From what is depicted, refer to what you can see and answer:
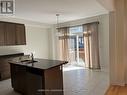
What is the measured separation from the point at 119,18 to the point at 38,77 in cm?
289

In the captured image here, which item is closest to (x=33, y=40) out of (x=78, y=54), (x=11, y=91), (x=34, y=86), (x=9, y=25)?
(x=9, y=25)

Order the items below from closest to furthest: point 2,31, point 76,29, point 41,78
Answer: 1. point 41,78
2. point 2,31
3. point 76,29

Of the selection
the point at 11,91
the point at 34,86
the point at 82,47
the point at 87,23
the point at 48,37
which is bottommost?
the point at 11,91

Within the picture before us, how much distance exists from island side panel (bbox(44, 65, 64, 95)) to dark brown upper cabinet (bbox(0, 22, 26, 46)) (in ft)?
10.5

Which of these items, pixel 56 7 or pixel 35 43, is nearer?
pixel 56 7

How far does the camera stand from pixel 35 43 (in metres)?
7.42

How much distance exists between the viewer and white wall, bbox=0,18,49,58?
6199 mm

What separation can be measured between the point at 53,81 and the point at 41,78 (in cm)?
31

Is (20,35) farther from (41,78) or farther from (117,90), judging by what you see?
(117,90)

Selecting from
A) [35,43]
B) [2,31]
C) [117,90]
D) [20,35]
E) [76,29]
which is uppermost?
[76,29]

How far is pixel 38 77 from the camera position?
3.11 meters

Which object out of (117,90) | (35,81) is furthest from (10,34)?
(117,90)

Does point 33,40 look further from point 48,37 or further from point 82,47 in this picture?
point 82,47

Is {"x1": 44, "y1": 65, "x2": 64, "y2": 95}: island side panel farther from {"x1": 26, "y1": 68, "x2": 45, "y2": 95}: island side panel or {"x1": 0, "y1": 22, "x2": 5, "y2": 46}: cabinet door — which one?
{"x1": 0, "y1": 22, "x2": 5, "y2": 46}: cabinet door
